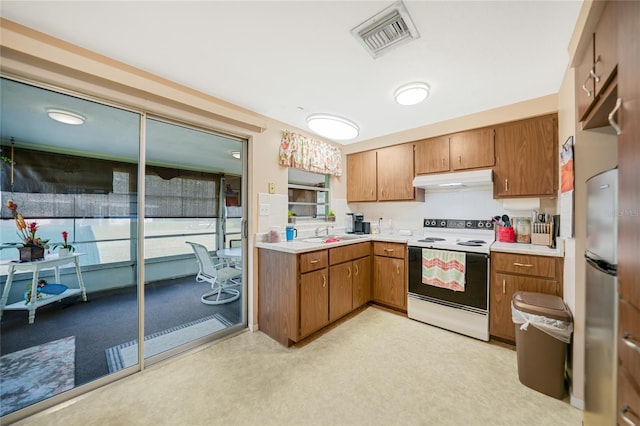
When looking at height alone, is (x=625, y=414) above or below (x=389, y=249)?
below

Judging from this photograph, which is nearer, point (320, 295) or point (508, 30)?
point (508, 30)

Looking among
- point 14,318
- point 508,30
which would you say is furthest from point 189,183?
point 508,30

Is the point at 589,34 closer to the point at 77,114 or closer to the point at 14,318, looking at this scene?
the point at 77,114

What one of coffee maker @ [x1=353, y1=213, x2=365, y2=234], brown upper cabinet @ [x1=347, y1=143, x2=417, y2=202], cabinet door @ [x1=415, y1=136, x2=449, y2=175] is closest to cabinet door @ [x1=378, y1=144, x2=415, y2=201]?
brown upper cabinet @ [x1=347, y1=143, x2=417, y2=202]

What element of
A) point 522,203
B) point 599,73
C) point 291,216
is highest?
point 599,73

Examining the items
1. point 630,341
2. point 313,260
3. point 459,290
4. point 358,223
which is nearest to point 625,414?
point 630,341

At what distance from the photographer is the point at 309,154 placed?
313cm

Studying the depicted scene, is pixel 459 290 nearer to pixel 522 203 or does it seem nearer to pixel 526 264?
pixel 526 264

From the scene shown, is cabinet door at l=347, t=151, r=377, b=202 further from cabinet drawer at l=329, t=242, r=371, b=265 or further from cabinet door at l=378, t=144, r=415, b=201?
cabinet drawer at l=329, t=242, r=371, b=265

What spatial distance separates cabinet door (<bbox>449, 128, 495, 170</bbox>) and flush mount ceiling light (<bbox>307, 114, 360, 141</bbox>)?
1.22 meters

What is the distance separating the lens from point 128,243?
2037 millimetres

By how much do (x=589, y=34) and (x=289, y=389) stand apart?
109 inches

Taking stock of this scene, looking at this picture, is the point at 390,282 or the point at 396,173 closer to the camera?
the point at 390,282

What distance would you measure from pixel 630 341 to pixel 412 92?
1.90m
